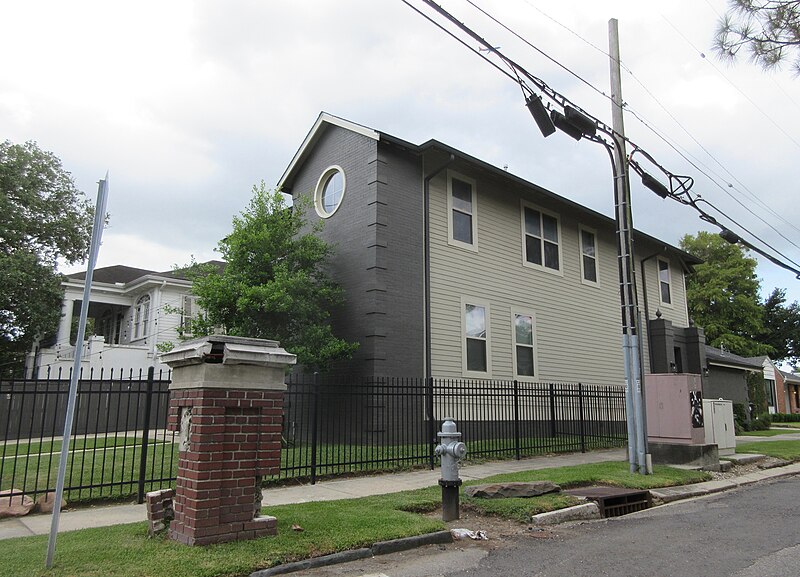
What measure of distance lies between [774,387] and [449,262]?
1648 inches

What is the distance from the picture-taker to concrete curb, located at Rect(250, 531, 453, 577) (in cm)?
513

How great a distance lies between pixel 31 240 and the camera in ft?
84.3

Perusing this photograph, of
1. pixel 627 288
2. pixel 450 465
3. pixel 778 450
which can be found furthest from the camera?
pixel 778 450

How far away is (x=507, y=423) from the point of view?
1509 cm

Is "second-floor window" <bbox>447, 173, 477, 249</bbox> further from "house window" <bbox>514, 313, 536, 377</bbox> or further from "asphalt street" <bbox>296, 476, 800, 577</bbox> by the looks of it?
"asphalt street" <bbox>296, 476, 800, 577</bbox>

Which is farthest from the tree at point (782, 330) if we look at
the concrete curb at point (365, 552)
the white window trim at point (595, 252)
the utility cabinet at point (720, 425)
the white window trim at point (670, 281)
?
the concrete curb at point (365, 552)

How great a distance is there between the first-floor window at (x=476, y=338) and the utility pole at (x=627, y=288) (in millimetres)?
4782

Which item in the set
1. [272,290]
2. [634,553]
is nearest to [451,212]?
[272,290]

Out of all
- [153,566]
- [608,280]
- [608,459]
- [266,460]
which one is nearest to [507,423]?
[608,459]

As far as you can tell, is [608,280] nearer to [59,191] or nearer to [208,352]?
[208,352]

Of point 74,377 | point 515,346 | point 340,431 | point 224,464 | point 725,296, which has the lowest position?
point 224,464

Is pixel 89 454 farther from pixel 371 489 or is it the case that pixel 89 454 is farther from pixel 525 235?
pixel 525 235

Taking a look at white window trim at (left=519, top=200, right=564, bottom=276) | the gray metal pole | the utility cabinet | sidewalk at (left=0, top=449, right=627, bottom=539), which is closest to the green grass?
the utility cabinet

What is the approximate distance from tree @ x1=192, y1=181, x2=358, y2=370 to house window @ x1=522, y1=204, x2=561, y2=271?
6502 mm
